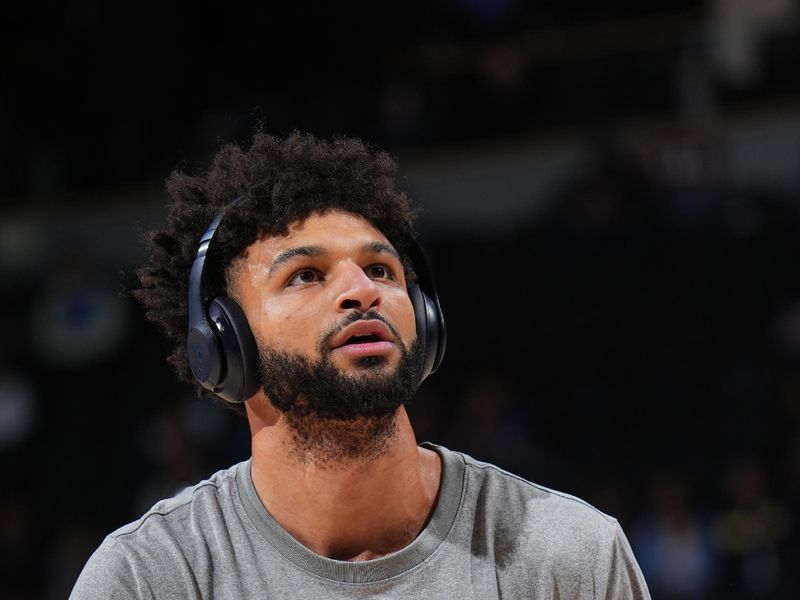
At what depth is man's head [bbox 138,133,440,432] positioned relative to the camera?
2.11m

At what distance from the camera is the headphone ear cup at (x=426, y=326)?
7.40 feet

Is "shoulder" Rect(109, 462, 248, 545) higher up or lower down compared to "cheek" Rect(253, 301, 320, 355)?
lower down

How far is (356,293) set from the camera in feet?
6.93

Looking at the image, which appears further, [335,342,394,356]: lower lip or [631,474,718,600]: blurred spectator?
[631,474,718,600]: blurred spectator

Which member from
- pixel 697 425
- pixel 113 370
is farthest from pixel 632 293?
pixel 113 370

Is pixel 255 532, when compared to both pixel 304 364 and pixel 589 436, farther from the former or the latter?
pixel 589 436

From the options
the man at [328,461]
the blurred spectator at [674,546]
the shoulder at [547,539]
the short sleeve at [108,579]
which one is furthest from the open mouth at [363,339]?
the blurred spectator at [674,546]

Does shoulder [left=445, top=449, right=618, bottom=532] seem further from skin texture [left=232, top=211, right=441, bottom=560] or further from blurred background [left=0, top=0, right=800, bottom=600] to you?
blurred background [left=0, top=0, right=800, bottom=600]

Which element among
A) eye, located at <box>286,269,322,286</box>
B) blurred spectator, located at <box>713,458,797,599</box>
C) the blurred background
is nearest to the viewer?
eye, located at <box>286,269,322,286</box>

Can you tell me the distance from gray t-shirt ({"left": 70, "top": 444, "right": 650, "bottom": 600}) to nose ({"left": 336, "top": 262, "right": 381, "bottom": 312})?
0.37 metres

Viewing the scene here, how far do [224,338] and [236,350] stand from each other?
3 centimetres

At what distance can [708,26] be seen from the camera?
752 centimetres

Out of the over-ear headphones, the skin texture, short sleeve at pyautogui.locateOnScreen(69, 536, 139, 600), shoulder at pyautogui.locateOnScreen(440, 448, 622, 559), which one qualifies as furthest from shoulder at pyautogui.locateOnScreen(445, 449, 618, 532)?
short sleeve at pyautogui.locateOnScreen(69, 536, 139, 600)

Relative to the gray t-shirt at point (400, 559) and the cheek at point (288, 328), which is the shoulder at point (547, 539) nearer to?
the gray t-shirt at point (400, 559)
